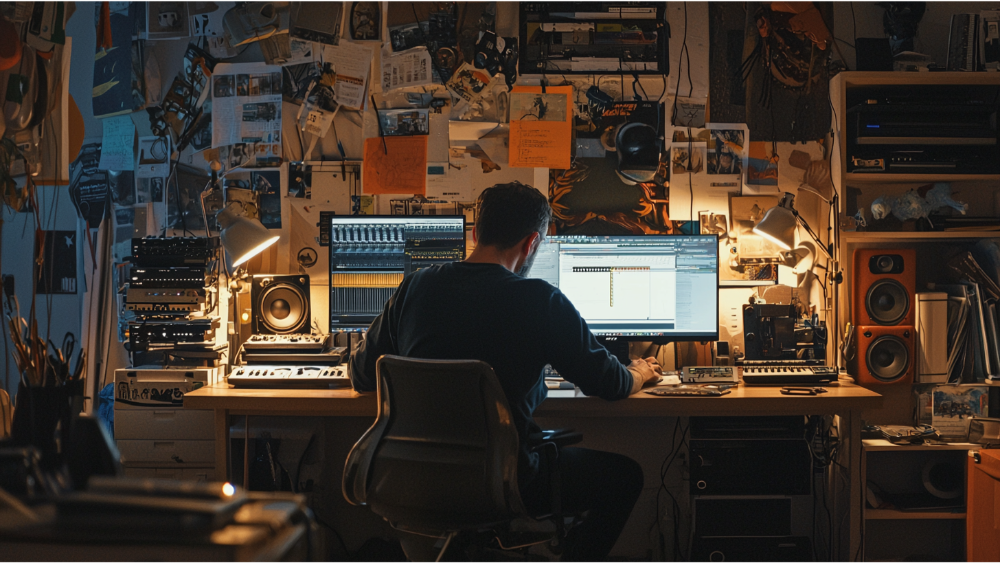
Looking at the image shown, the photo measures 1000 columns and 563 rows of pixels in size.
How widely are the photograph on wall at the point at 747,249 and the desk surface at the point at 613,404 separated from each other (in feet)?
2.14

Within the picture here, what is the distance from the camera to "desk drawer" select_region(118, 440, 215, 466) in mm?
2207

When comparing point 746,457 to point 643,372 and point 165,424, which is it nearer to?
point 643,372

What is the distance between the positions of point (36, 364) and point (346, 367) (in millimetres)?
941

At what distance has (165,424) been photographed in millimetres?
2217

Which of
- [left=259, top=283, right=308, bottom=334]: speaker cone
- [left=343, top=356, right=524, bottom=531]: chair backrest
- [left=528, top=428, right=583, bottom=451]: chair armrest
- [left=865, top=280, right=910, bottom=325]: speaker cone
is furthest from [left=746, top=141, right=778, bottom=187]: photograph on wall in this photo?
[left=259, top=283, right=308, bottom=334]: speaker cone

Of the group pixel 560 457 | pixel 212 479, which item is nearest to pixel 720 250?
pixel 560 457

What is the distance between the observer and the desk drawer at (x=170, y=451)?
2207 mm

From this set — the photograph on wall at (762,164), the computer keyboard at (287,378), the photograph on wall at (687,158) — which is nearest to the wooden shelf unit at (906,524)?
the photograph on wall at (762,164)

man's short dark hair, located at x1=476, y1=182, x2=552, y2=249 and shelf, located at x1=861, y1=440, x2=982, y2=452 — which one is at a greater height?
man's short dark hair, located at x1=476, y1=182, x2=552, y2=249

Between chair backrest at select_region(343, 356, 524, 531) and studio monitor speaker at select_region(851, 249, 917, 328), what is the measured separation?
1.48 meters

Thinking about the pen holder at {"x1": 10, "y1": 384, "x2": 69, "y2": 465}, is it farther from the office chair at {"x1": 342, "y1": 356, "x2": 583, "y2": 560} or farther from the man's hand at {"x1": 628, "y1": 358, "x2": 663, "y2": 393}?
the man's hand at {"x1": 628, "y1": 358, "x2": 663, "y2": 393}

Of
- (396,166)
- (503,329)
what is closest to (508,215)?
(503,329)

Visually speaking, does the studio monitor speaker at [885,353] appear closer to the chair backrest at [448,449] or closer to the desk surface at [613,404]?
the desk surface at [613,404]

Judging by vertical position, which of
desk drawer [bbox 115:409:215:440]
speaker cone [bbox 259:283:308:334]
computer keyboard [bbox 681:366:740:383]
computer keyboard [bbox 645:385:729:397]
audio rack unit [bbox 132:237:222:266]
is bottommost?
desk drawer [bbox 115:409:215:440]
